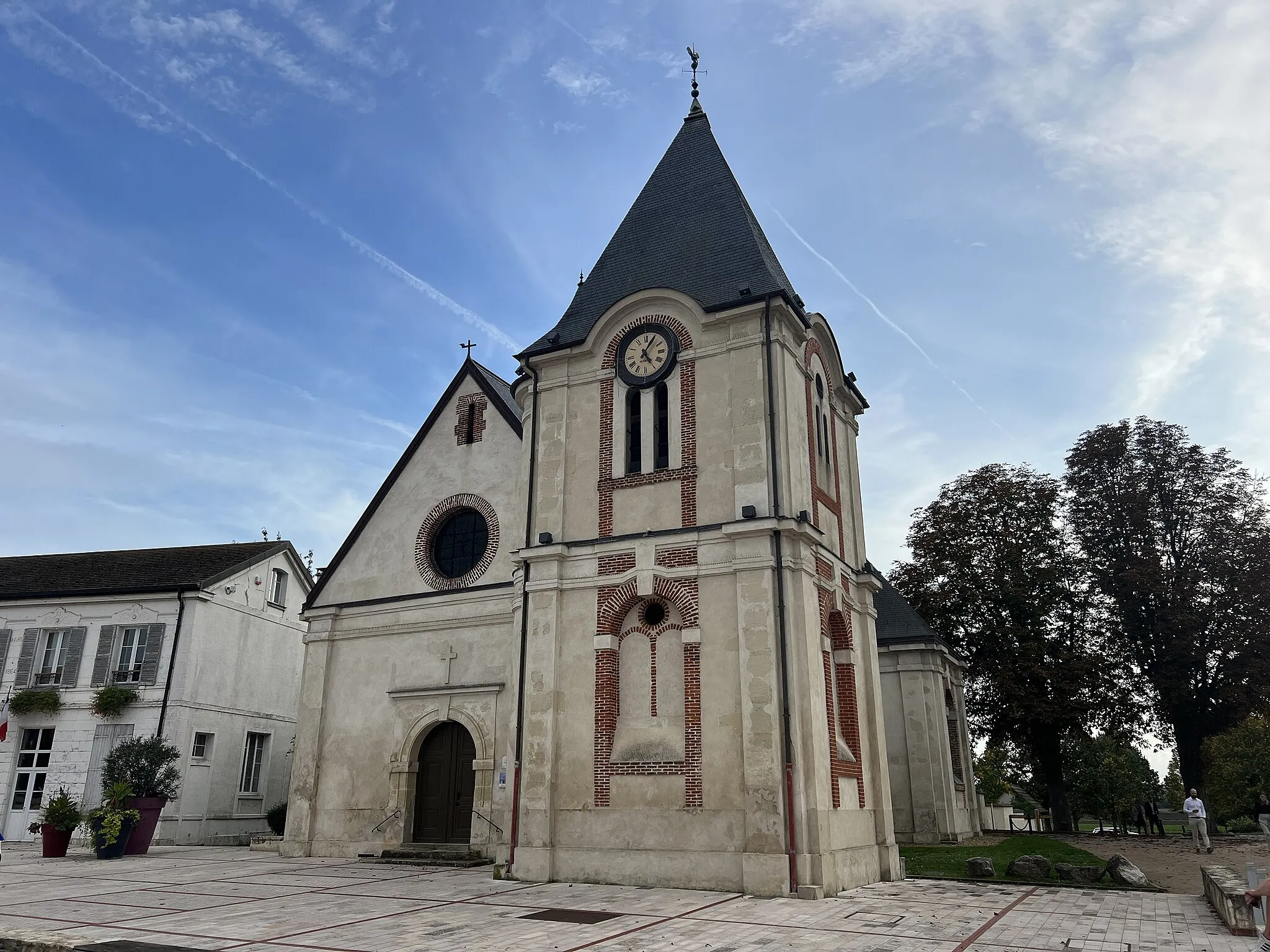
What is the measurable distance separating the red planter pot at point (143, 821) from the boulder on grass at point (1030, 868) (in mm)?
17224

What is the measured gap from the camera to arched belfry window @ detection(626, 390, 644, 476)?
53.3 ft

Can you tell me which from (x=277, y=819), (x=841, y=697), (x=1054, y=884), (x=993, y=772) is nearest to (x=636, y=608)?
(x=841, y=697)

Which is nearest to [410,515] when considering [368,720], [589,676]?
[368,720]

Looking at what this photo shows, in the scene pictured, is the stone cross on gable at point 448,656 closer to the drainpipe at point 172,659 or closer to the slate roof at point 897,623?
the drainpipe at point 172,659

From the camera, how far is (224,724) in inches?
1005

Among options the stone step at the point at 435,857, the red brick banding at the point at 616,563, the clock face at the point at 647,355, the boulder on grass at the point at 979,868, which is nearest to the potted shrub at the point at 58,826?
the stone step at the point at 435,857

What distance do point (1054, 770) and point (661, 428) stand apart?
23023 mm

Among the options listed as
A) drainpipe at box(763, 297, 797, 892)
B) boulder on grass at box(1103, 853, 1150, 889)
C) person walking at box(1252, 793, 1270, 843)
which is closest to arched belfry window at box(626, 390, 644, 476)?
drainpipe at box(763, 297, 797, 892)

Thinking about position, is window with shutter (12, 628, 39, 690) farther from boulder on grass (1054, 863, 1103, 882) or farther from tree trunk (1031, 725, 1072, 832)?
tree trunk (1031, 725, 1072, 832)

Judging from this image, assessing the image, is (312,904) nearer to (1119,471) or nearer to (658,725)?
(658,725)

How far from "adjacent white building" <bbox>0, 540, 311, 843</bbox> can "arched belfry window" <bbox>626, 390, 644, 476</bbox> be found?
15082 mm

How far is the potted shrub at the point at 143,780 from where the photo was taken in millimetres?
19703

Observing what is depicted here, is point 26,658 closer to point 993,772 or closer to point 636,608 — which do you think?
point 636,608

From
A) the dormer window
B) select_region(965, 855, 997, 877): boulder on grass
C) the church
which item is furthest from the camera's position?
the dormer window
